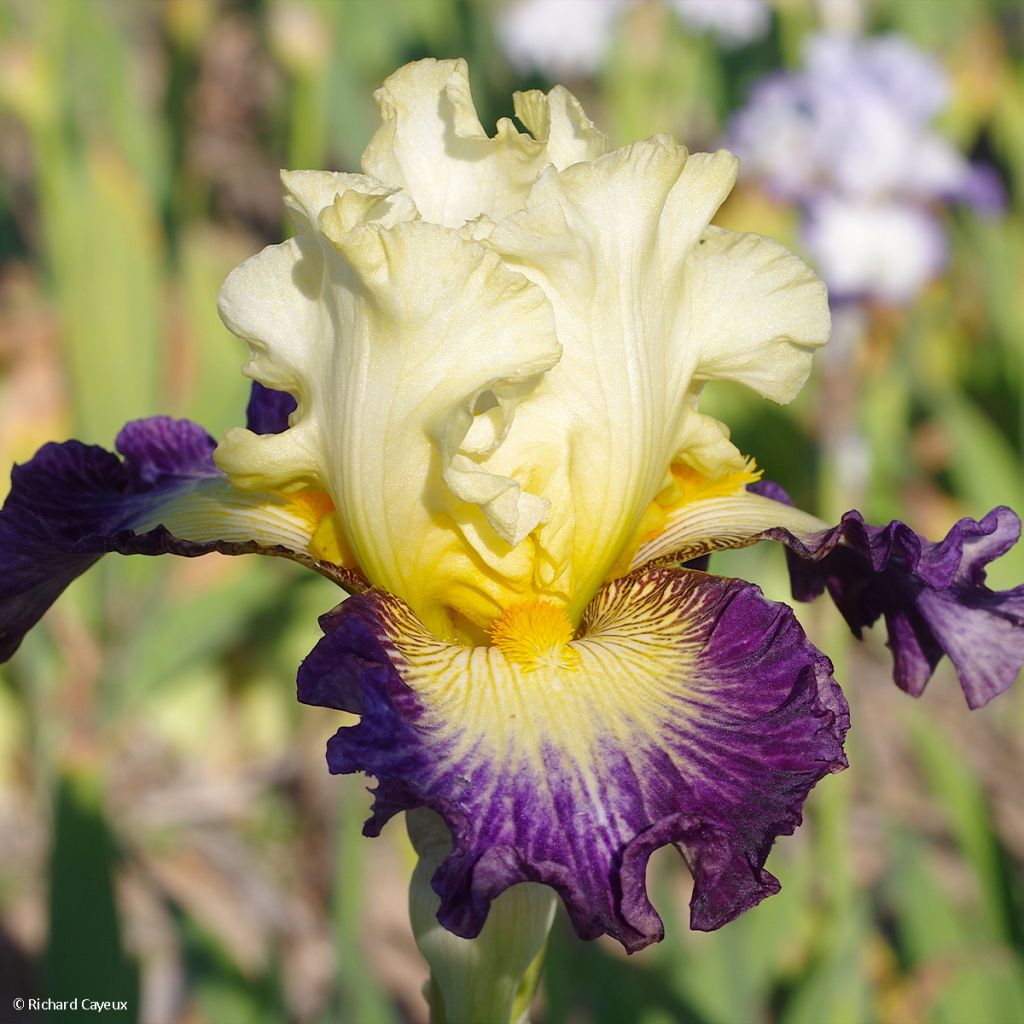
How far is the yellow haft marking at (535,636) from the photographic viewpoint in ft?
2.99

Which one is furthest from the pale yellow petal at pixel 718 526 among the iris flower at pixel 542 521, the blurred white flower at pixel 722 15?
the blurred white flower at pixel 722 15

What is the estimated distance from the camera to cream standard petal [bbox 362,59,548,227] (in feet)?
3.24

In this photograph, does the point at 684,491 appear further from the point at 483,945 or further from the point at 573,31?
the point at 573,31

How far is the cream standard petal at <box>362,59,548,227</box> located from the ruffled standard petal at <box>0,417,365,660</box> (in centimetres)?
27

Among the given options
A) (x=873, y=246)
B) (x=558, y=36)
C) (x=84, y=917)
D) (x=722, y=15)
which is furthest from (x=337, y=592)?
(x=558, y=36)

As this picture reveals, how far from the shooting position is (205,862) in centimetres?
275

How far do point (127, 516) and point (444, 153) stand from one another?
42cm

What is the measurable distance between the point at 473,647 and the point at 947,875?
2.26 metres

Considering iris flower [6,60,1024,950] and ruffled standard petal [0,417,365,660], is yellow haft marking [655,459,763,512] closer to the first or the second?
iris flower [6,60,1024,950]

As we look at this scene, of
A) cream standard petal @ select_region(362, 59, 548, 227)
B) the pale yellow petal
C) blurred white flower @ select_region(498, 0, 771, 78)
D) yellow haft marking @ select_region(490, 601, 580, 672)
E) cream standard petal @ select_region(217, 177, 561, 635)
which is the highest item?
blurred white flower @ select_region(498, 0, 771, 78)

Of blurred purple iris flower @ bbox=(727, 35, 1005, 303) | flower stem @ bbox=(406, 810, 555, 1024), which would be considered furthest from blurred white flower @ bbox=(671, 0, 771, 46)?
flower stem @ bbox=(406, 810, 555, 1024)

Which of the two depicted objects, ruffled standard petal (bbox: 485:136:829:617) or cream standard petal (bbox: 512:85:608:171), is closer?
ruffled standard petal (bbox: 485:136:829:617)

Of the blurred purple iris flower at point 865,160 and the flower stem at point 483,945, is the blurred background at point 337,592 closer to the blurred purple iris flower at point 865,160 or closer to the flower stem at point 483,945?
the blurred purple iris flower at point 865,160

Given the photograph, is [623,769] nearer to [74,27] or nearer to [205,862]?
[205,862]
